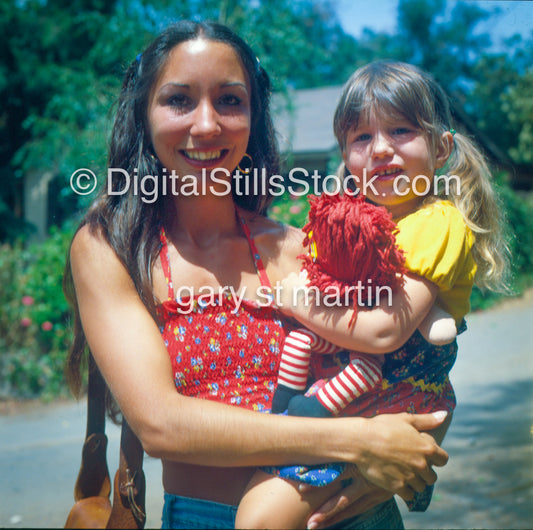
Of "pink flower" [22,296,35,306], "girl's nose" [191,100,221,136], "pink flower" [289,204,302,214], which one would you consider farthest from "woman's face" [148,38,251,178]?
"pink flower" [22,296,35,306]

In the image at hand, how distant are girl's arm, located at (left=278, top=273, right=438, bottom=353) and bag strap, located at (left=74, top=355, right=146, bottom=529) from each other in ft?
1.85

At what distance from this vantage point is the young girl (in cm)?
138

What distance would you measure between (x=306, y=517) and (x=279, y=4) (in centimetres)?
825

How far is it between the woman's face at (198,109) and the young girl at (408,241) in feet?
1.06

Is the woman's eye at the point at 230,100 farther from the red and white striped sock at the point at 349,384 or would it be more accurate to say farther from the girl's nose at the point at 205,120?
the red and white striped sock at the point at 349,384

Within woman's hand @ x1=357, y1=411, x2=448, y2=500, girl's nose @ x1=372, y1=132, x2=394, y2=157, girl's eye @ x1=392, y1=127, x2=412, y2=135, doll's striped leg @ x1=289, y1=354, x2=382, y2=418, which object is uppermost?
girl's eye @ x1=392, y1=127, x2=412, y2=135

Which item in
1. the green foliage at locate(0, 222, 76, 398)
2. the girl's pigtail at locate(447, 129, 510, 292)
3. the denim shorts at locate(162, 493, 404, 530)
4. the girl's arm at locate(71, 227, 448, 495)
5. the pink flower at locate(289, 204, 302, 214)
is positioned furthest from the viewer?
the green foliage at locate(0, 222, 76, 398)

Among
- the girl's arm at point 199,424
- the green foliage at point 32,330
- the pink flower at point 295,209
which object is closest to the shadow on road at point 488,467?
the pink flower at point 295,209

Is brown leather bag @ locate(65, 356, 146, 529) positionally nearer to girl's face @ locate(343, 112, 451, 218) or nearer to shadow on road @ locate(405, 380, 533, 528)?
girl's face @ locate(343, 112, 451, 218)

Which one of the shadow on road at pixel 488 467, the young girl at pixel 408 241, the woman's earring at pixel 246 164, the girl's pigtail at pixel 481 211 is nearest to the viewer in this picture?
the young girl at pixel 408 241

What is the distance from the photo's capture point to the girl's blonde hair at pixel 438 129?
5.03 feet

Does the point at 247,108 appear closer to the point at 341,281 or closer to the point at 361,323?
the point at 341,281

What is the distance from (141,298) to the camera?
1.45 meters

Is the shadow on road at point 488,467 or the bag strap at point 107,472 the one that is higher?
the bag strap at point 107,472
